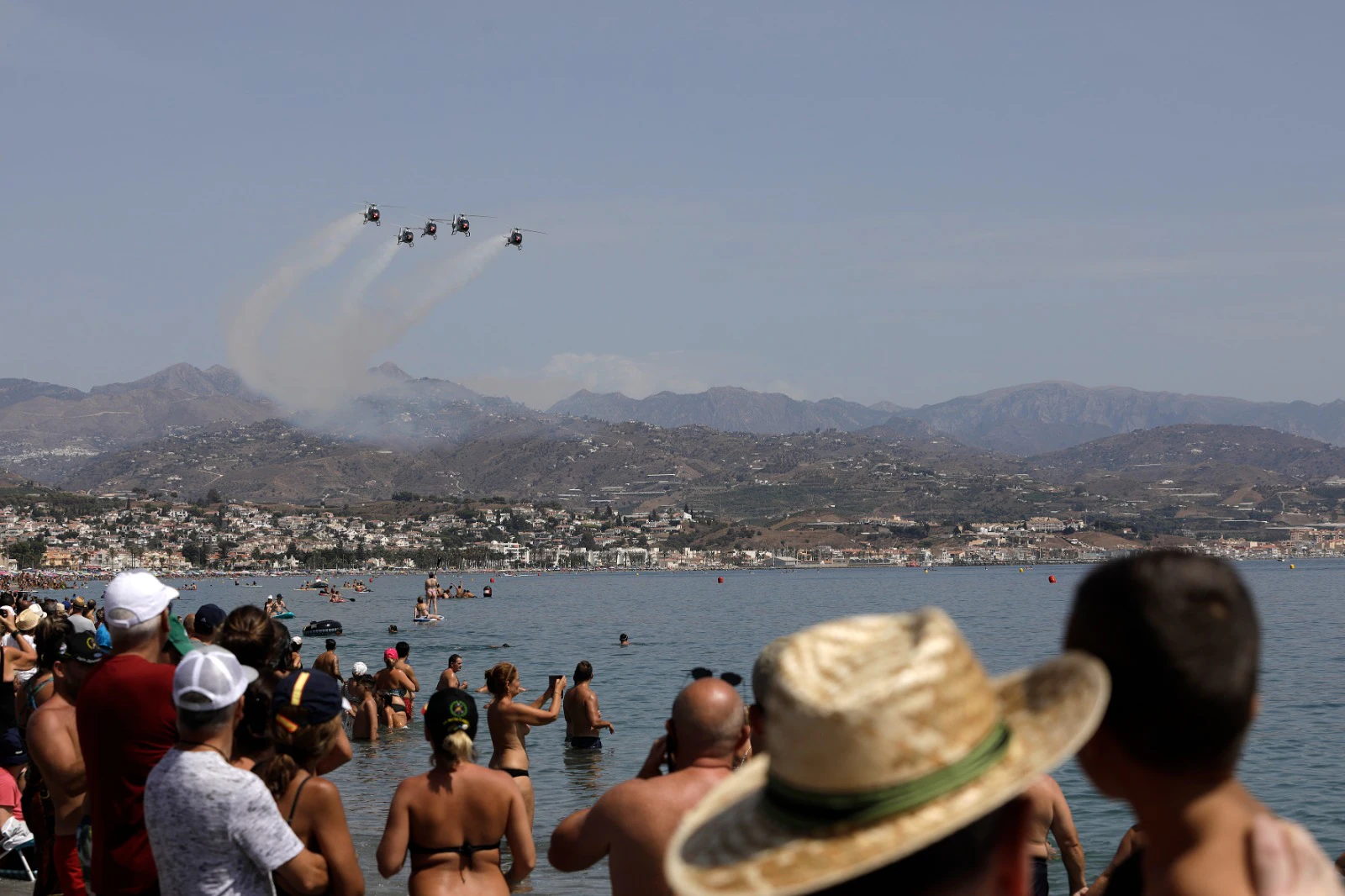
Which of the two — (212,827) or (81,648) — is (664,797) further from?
(81,648)

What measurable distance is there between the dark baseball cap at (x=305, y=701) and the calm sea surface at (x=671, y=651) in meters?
3.08

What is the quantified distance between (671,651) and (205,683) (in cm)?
4962

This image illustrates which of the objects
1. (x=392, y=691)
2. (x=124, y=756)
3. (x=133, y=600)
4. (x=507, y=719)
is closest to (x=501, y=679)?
(x=507, y=719)

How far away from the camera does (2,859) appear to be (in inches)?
376

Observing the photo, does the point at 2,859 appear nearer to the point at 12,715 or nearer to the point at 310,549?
the point at 12,715

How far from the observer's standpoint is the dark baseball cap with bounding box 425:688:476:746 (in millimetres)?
5824

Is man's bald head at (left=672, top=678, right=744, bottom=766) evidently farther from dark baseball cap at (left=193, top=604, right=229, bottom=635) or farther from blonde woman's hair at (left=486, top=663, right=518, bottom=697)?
blonde woman's hair at (left=486, top=663, right=518, bottom=697)

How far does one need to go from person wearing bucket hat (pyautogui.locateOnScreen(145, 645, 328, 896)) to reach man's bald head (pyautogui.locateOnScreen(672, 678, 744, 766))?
140 cm

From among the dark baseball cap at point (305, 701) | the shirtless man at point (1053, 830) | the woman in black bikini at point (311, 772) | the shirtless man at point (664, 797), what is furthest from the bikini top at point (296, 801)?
the shirtless man at point (1053, 830)

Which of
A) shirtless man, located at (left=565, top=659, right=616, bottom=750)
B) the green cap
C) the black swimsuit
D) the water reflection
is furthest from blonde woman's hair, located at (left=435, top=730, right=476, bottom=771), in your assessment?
shirtless man, located at (left=565, top=659, right=616, bottom=750)

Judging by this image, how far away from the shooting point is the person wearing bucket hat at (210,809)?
4410 mm

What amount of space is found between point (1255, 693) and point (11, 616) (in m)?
14.0

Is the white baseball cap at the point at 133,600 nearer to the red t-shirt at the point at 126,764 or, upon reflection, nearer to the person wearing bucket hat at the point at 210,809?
the red t-shirt at the point at 126,764

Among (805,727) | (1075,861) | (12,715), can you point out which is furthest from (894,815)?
(12,715)
